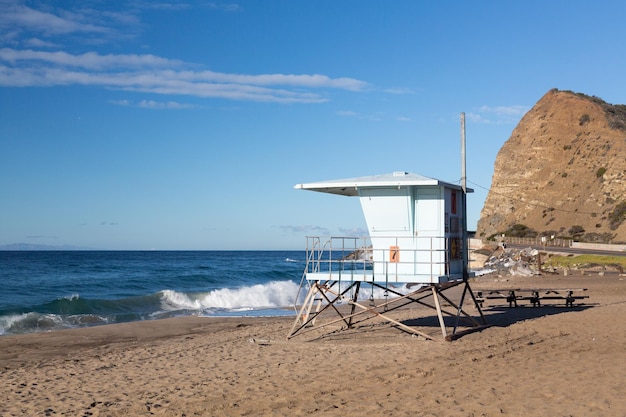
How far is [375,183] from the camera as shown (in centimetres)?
1612

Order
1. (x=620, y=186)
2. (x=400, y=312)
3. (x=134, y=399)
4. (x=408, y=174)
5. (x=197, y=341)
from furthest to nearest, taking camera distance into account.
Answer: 1. (x=620, y=186)
2. (x=400, y=312)
3. (x=197, y=341)
4. (x=408, y=174)
5. (x=134, y=399)

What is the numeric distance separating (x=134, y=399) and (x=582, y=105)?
86857mm

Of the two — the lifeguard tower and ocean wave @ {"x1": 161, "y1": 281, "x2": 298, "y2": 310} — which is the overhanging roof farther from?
ocean wave @ {"x1": 161, "y1": 281, "x2": 298, "y2": 310}

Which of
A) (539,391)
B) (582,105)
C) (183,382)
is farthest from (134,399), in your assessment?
(582,105)

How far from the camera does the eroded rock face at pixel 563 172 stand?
73.6m

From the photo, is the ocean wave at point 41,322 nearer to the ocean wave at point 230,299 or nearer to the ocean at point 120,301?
the ocean at point 120,301

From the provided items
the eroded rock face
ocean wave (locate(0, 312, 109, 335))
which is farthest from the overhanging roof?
the eroded rock face

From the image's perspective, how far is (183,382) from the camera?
12.0 metres

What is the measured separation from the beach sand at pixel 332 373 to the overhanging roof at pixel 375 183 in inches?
148

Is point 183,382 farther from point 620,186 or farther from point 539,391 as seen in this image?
point 620,186

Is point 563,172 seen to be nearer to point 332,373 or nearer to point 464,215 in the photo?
point 464,215

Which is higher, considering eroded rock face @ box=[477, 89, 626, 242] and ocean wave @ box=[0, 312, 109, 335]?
eroded rock face @ box=[477, 89, 626, 242]

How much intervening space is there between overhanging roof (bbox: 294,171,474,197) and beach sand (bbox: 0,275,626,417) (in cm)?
377

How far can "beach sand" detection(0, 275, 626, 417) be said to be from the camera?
9703 millimetres
